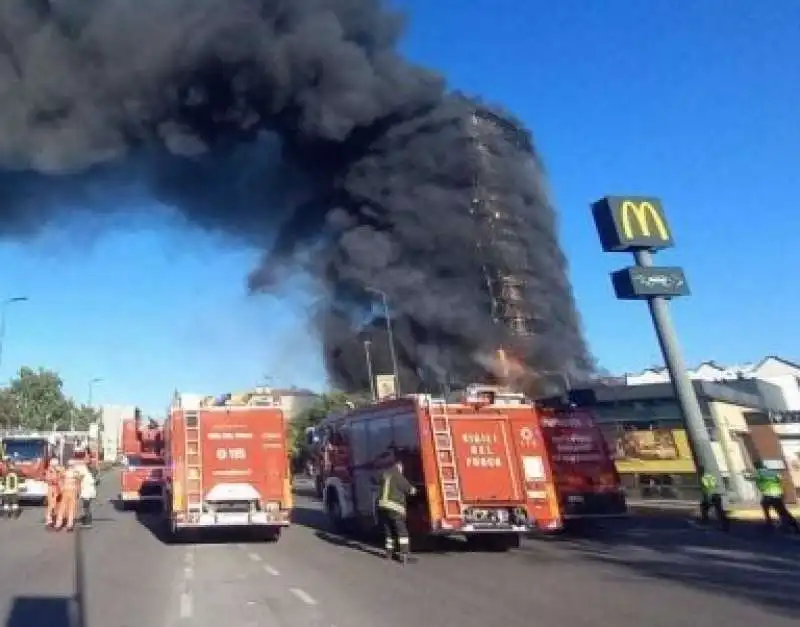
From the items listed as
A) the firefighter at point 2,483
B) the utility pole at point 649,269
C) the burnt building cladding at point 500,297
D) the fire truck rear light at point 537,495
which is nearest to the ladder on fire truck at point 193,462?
the fire truck rear light at point 537,495

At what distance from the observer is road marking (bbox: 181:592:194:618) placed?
7.00m

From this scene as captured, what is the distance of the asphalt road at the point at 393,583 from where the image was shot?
687 centimetres

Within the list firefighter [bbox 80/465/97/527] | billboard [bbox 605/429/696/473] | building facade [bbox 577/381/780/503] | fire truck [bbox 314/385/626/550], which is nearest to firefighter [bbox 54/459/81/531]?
firefighter [bbox 80/465/97/527]

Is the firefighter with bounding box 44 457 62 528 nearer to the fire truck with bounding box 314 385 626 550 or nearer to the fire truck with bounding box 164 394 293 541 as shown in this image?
the fire truck with bounding box 164 394 293 541

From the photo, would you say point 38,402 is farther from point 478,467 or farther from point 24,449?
point 478,467

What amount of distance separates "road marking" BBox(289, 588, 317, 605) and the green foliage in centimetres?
7744

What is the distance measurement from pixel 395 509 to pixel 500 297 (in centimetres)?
867

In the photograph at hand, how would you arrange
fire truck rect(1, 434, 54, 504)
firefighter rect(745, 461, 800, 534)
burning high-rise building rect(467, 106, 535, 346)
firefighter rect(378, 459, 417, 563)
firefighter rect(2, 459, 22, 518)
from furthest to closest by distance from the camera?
fire truck rect(1, 434, 54, 504) < firefighter rect(2, 459, 22, 518) < burning high-rise building rect(467, 106, 535, 346) < firefighter rect(745, 461, 800, 534) < firefighter rect(378, 459, 417, 563)

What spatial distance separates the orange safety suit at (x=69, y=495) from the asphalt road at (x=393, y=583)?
2000mm

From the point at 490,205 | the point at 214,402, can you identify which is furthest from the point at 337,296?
the point at 214,402

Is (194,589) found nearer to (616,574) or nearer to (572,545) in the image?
(616,574)

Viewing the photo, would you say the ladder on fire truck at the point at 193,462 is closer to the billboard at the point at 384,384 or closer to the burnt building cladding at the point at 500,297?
the burnt building cladding at the point at 500,297

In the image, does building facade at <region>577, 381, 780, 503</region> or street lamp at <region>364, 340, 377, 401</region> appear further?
building facade at <region>577, 381, 780, 503</region>

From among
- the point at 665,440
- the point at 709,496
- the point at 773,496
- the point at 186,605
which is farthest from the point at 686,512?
the point at 186,605
